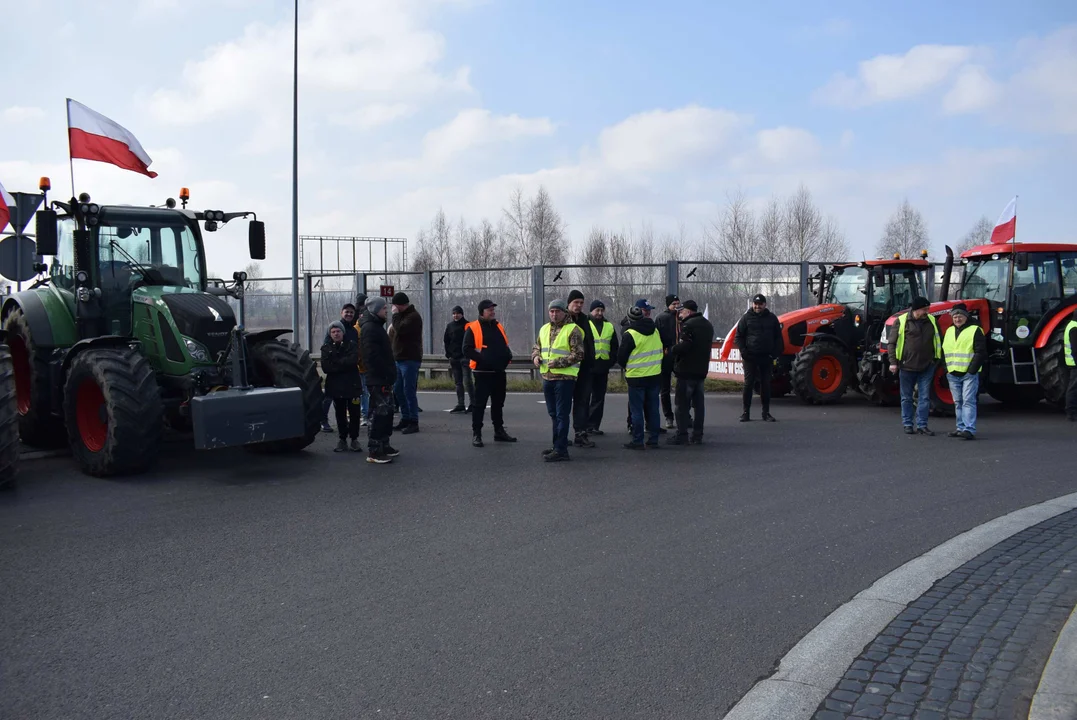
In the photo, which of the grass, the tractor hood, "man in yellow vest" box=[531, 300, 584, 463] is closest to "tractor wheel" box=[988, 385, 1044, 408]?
the grass

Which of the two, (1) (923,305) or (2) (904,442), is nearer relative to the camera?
(2) (904,442)

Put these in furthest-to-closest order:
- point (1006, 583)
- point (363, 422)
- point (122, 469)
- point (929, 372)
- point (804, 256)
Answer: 1. point (804, 256)
2. point (363, 422)
3. point (929, 372)
4. point (122, 469)
5. point (1006, 583)

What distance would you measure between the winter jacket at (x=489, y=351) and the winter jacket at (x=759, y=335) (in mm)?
3809

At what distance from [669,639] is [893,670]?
1087 millimetres

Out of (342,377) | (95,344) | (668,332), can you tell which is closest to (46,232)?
(95,344)

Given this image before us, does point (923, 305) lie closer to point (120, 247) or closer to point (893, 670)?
point (893, 670)

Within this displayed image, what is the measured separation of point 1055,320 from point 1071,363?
4.49 feet

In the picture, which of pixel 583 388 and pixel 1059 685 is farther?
pixel 583 388

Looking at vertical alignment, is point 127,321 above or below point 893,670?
above

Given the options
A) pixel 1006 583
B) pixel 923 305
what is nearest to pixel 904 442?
pixel 923 305

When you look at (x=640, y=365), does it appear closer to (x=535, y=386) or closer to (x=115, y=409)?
(x=115, y=409)

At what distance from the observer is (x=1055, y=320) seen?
14.0 metres

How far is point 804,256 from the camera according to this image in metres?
36.0

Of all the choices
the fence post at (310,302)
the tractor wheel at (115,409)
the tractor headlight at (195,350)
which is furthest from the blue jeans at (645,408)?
the fence post at (310,302)
